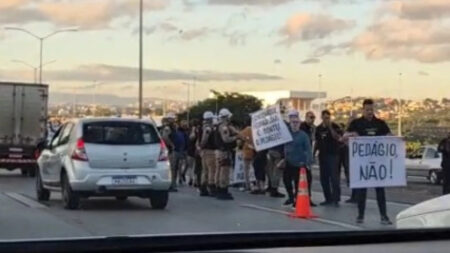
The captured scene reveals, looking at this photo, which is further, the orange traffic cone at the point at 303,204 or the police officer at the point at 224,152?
the police officer at the point at 224,152

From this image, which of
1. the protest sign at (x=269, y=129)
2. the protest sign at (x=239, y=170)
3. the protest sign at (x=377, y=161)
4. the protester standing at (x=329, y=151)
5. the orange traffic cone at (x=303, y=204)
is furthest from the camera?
the protest sign at (x=239, y=170)

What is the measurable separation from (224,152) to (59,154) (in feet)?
11.3

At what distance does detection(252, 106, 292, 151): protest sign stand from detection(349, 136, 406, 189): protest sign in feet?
10.1

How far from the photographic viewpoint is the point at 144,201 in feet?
52.6

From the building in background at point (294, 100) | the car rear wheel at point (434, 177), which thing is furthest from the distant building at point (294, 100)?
the car rear wheel at point (434, 177)

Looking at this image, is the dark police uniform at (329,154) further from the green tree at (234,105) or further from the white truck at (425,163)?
the white truck at (425,163)

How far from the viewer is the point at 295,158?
14922 mm

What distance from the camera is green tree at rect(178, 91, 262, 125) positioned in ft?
76.9

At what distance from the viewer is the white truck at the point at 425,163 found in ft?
92.9

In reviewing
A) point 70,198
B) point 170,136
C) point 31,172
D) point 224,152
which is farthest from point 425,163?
point 70,198

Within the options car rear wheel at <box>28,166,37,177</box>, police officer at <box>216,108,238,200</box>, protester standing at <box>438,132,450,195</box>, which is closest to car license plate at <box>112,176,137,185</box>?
police officer at <box>216,108,238,200</box>

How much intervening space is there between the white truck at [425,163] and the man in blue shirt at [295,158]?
45.0ft

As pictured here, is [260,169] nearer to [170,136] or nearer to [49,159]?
[170,136]

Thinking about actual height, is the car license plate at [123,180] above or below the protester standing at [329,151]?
below
